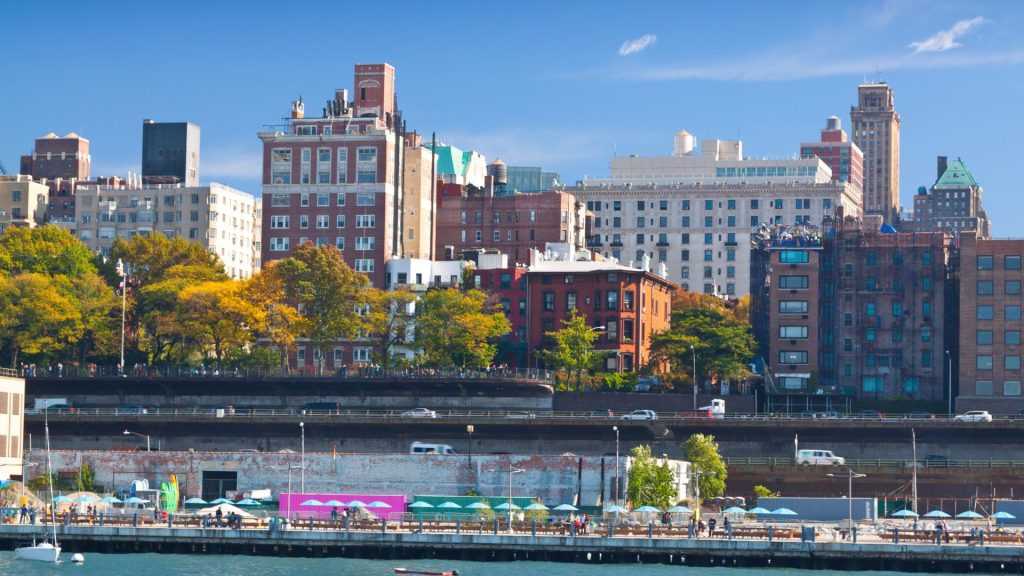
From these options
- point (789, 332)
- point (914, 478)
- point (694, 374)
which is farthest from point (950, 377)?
point (914, 478)

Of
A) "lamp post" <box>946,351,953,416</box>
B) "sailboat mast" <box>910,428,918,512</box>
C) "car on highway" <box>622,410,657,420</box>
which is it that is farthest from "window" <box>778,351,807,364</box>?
"sailboat mast" <box>910,428,918,512</box>

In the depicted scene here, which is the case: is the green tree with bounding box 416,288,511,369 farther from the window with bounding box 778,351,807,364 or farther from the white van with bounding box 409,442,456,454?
the window with bounding box 778,351,807,364

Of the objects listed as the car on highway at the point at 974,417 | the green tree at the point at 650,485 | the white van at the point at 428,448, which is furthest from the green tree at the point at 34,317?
the car on highway at the point at 974,417

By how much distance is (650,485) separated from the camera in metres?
131

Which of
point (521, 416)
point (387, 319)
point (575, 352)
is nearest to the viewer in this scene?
point (521, 416)

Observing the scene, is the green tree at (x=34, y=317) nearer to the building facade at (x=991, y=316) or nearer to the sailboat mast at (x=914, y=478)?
the sailboat mast at (x=914, y=478)

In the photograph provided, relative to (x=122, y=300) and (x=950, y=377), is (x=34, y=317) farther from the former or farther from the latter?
(x=950, y=377)

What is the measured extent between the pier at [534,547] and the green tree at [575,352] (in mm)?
61309

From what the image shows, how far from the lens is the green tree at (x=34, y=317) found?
7318 inches

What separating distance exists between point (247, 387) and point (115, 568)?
72.1 m

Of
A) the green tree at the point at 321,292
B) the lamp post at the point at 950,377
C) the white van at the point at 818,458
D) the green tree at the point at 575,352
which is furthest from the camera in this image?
the green tree at the point at 321,292

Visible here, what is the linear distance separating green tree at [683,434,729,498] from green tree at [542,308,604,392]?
3750cm

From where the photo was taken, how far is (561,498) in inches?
5418

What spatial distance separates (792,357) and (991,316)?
19746mm
